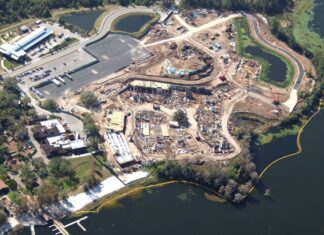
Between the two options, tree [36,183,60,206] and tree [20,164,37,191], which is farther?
tree [20,164,37,191]

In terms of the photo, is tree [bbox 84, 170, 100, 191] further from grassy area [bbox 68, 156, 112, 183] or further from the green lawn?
the green lawn

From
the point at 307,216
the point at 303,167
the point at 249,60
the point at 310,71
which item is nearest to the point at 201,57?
the point at 249,60

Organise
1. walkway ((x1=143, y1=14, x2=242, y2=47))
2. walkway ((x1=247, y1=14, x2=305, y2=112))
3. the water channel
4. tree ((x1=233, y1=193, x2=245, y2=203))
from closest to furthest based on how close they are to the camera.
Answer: the water channel → tree ((x1=233, y1=193, x2=245, y2=203)) → walkway ((x1=247, y1=14, x2=305, y2=112)) → walkway ((x1=143, y1=14, x2=242, y2=47))

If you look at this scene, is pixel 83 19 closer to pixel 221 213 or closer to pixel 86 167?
pixel 86 167

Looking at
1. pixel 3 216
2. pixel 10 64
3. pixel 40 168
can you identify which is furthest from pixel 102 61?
pixel 3 216

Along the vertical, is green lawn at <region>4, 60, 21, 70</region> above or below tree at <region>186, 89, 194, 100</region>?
above

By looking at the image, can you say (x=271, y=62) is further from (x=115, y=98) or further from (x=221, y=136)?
(x=115, y=98)

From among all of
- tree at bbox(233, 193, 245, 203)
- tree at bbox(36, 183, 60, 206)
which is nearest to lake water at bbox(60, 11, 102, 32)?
tree at bbox(36, 183, 60, 206)
